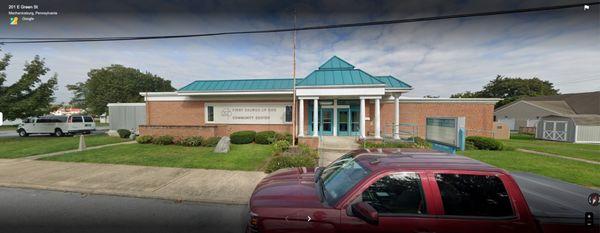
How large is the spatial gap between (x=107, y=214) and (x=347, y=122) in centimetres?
1336

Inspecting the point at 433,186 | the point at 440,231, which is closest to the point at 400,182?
the point at 433,186

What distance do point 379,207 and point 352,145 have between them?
9962 millimetres

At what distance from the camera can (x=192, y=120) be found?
17.6 m

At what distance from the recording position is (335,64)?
636 inches

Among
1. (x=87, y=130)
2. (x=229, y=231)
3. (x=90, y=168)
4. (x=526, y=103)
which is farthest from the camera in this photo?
(x=526, y=103)

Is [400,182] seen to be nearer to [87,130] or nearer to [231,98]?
[231,98]

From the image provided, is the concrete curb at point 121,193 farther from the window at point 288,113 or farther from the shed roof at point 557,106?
the shed roof at point 557,106

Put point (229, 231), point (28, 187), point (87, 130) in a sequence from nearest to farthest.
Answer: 1. point (229, 231)
2. point (28, 187)
3. point (87, 130)

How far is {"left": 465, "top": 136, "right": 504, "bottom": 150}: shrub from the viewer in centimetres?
1326

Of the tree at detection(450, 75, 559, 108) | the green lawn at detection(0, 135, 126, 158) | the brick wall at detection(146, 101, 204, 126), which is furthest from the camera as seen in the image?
the tree at detection(450, 75, 559, 108)

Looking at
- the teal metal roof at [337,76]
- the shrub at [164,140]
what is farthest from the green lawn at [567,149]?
the shrub at [164,140]

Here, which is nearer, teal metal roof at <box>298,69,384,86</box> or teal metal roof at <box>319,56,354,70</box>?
teal metal roof at <box>298,69,384,86</box>

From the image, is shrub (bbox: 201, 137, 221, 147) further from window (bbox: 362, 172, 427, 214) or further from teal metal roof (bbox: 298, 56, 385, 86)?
window (bbox: 362, 172, 427, 214)

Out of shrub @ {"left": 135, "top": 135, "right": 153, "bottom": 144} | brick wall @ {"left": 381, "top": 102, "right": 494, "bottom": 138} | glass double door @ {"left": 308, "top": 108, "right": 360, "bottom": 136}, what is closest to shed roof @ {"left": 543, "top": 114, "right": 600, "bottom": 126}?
brick wall @ {"left": 381, "top": 102, "right": 494, "bottom": 138}
